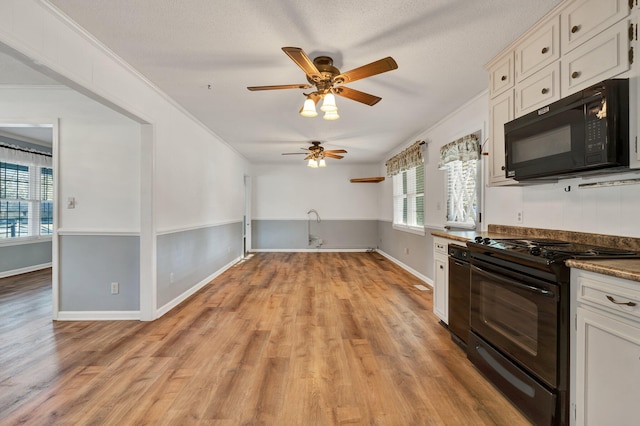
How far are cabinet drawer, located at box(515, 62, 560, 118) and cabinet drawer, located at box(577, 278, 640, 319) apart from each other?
1298 mm

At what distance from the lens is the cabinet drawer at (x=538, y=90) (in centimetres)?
195

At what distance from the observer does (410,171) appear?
5.82 metres

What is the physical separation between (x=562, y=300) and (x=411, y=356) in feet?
4.13

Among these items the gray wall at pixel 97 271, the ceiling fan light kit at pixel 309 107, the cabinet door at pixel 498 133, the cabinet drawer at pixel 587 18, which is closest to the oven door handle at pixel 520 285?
the cabinet door at pixel 498 133

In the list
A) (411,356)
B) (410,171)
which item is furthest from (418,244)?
(411,356)

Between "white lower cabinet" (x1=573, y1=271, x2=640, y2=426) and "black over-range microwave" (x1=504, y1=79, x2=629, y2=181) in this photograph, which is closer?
"white lower cabinet" (x1=573, y1=271, x2=640, y2=426)

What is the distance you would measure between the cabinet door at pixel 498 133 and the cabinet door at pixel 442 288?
0.89m

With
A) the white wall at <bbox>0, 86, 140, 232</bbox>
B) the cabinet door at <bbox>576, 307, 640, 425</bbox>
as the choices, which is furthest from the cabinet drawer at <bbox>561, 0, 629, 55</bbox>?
the white wall at <bbox>0, 86, 140, 232</bbox>

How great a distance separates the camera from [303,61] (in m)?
2.00

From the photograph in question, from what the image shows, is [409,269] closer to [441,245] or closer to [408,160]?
[408,160]

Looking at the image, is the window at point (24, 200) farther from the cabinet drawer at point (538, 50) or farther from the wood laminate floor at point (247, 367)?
the cabinet drawer at point (538, 50)

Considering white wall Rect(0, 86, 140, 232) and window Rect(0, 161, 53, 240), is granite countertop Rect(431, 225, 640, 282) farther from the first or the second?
window Rect(0, 161, 53, 240)

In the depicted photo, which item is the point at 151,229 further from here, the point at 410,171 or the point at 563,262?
the point at 410,171

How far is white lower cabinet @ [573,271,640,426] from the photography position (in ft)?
3.87
